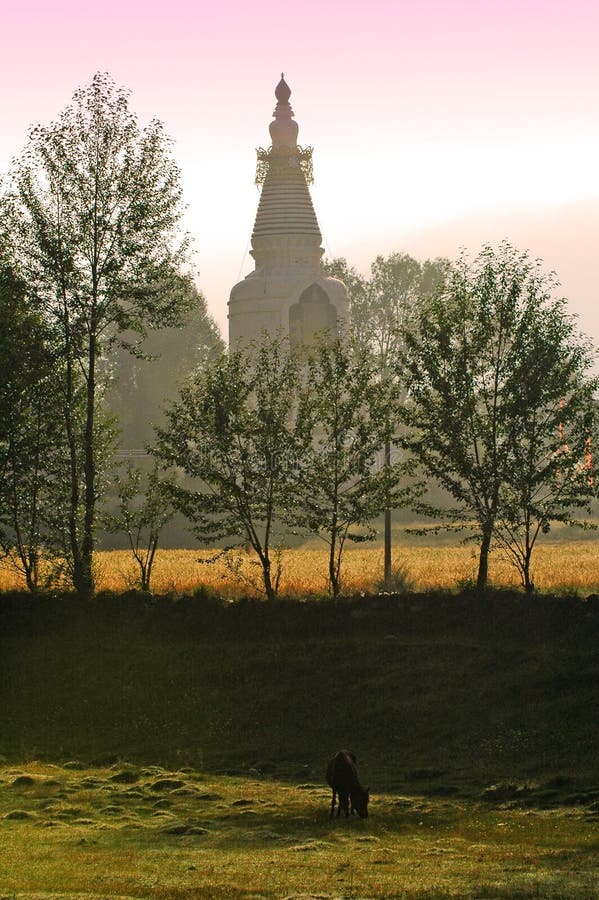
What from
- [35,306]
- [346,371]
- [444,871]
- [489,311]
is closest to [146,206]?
[35,306]

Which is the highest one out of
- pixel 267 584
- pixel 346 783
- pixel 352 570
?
pixel 352 570

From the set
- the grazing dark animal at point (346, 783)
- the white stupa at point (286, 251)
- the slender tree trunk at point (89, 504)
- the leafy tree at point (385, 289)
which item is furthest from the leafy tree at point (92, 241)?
the leafy tree at point (385, 289)

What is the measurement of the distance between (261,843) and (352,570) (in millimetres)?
27462

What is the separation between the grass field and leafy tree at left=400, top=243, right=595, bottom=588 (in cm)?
1327

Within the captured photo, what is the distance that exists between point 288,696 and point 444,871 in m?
13.3

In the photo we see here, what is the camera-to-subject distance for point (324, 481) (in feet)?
117

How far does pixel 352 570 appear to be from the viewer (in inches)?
1786

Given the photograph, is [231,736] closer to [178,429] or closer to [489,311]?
[178,429]

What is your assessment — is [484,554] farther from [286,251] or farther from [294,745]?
[286,251]

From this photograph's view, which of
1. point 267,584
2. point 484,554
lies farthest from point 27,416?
point 484,554

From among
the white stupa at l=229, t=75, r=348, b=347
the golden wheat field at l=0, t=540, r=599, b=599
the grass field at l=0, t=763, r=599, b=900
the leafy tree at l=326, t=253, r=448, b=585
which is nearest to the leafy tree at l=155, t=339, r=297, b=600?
the golden wheat field at l=0, t=540, r=599, b=599

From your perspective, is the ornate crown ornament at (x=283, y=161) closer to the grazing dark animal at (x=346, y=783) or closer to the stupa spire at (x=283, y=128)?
the stupa spire at (x=283, y=128)

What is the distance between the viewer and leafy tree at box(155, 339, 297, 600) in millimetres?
35875

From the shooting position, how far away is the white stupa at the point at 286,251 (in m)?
79.1
